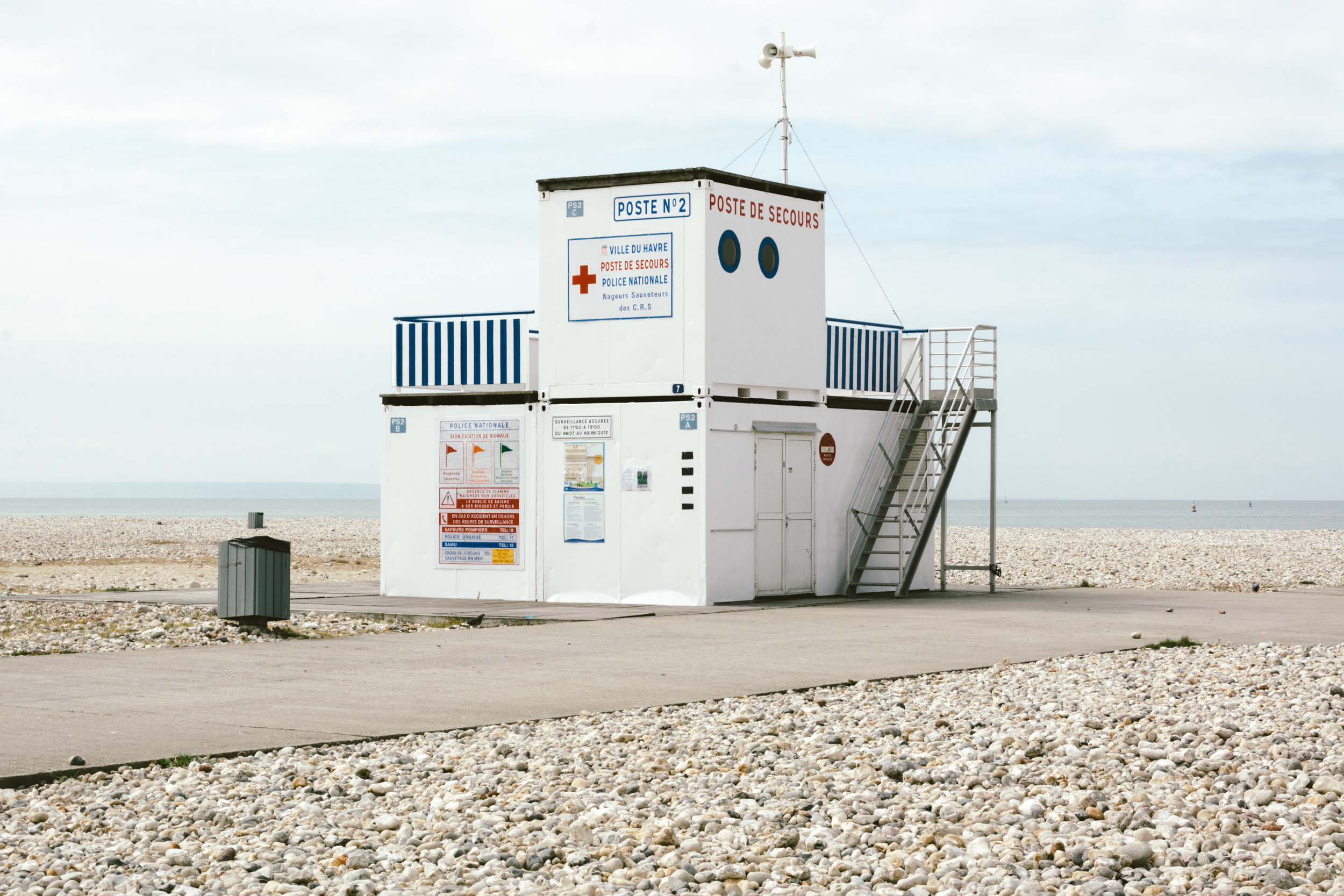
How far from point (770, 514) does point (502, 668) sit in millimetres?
8260

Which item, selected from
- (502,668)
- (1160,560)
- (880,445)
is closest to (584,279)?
(880,445)

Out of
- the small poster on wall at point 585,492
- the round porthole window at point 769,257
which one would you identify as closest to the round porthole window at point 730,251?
the round porthole window at point 769,257

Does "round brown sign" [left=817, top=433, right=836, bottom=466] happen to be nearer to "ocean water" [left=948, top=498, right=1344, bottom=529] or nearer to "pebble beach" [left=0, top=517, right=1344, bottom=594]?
"pebble beach" [left=0, top=517, right=1344, bottom=594]

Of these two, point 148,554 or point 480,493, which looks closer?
point 480,493

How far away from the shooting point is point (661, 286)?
1934cm

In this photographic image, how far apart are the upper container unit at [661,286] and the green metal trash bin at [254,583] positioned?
522cm

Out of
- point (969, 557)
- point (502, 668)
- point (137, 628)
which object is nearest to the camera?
point (502, 668)

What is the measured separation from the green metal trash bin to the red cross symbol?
5744 millimetres

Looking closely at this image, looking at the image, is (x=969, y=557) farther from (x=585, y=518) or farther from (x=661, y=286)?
(x=661, y=286)

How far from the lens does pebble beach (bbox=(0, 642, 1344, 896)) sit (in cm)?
597

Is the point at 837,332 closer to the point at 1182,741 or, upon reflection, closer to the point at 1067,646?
the point at 1067,646

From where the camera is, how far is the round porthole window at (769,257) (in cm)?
2011

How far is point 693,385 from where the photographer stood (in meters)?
19.1

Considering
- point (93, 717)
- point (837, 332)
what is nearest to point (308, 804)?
point (93, 717)
